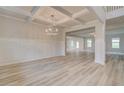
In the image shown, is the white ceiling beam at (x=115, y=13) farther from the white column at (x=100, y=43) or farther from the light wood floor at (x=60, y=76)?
the light wood floor at (x=60, y=76)

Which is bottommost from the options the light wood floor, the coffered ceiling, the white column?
the light wood floor

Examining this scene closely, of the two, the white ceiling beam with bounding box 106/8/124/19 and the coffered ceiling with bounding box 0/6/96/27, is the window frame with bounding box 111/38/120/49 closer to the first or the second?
the white ceiling beam with bounding box 106/8/124/19

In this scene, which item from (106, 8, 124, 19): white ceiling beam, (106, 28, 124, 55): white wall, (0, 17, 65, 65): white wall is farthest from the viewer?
(106, 28, 124, 55): white wall

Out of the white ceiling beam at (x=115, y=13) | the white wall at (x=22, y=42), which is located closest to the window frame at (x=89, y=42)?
the white wall at (x=22, y=42)

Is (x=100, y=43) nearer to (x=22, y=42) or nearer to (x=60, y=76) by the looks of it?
(x=60, y=76)

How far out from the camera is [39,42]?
685cm

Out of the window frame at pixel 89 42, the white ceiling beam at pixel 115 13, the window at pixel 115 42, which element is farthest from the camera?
the window frame at pixel 89 42

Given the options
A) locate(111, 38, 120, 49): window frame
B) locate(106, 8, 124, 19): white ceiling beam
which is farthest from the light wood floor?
locate(111, 38, 120, 49): window frame

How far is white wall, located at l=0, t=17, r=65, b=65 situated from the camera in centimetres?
494

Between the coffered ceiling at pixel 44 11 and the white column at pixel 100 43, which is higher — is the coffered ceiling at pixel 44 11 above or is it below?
above

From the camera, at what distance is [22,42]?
578 centimetres

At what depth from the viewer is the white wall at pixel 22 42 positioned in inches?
195
